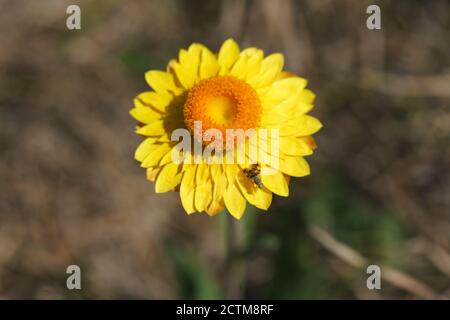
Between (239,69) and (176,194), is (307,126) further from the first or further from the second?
(176,194)

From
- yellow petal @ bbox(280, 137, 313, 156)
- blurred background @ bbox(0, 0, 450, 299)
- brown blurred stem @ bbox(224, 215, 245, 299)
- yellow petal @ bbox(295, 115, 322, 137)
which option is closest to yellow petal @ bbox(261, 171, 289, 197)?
yellow petal @ bbox(280, 137, 313, 156)

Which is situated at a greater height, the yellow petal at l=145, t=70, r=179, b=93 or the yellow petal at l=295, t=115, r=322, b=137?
the yellow petal at l=145, t=70, r=179, b=93

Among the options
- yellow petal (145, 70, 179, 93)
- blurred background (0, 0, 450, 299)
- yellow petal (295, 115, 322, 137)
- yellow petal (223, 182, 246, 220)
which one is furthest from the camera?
blurred background (0, 0, 450, 299)

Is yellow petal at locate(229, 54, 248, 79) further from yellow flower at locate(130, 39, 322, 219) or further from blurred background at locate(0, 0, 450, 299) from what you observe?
blurred background at locate(0, 0, 450, 299)

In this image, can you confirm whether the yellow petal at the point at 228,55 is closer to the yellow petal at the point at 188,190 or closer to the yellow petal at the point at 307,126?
the yellow petal at the point at 307,126

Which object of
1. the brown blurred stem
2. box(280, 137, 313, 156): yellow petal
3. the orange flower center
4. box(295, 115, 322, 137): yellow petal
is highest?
the orange flower center

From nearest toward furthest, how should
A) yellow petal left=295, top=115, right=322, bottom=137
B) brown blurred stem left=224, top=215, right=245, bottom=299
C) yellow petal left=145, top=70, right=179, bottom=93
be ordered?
yellow petal left=295, top=115, right=322, bottom=137, yellow petal left=145, top=70, right=179, bottom=93, brown blurred stem left=224, top=215, right=245, bottom=299

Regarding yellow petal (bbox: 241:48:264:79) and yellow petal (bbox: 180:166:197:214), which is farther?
yellow petal (bbox: 241:48:264:79)
